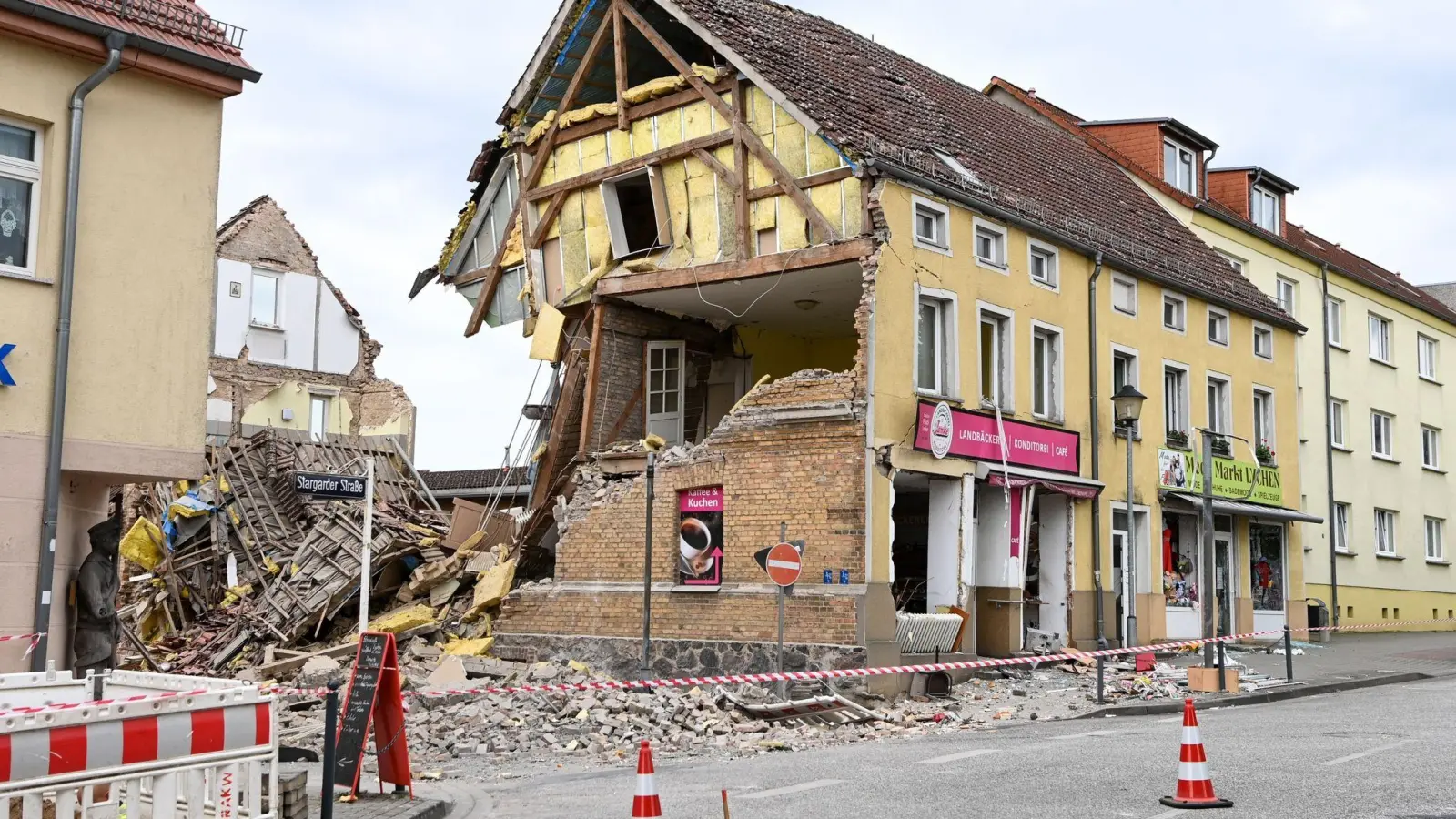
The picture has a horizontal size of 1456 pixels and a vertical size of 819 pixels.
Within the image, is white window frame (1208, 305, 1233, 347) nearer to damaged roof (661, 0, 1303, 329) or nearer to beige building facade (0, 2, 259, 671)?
damaged roof (661, 0, 1303, 329)

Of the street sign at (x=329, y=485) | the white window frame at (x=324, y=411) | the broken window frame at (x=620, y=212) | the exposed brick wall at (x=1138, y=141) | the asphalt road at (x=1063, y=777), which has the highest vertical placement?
the exposed brick wall at (x=1138, y=141)

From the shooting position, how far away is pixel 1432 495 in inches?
1577

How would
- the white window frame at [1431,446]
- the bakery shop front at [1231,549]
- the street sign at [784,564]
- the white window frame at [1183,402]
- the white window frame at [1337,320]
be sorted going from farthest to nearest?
the white window frame at [1431,446]
the white window frame at [1337,320]
the white window frame at [1183,402]
the bakery shop front at [1231,549]
the street sign at [784,564]

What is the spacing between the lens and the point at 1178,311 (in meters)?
28.4

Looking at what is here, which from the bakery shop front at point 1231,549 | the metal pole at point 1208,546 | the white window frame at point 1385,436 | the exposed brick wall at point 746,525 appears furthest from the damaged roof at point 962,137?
the white window frame at point 1385,436

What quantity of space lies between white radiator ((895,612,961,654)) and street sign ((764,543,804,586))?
118 inches

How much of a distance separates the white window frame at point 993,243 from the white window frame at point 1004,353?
657mm

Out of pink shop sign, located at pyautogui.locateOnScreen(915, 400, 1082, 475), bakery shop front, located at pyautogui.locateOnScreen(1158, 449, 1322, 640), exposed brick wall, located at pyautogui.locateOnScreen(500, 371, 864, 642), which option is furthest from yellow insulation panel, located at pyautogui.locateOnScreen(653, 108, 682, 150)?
bakery shop front, located at pyautogui.locateOnScreen(1158, 449, 1322, 640)

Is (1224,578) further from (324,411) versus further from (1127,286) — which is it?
(324,411)

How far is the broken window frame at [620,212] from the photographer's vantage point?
23.7m

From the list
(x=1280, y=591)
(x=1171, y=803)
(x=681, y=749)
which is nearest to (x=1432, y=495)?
(x=1280, y=591)

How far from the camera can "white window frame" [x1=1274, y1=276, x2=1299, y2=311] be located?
35188 mm

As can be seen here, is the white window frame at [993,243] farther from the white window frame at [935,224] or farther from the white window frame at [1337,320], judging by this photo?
the white window frame at [1337,320]

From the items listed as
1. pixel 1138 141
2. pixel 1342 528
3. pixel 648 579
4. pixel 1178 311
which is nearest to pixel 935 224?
pixel 648 579
